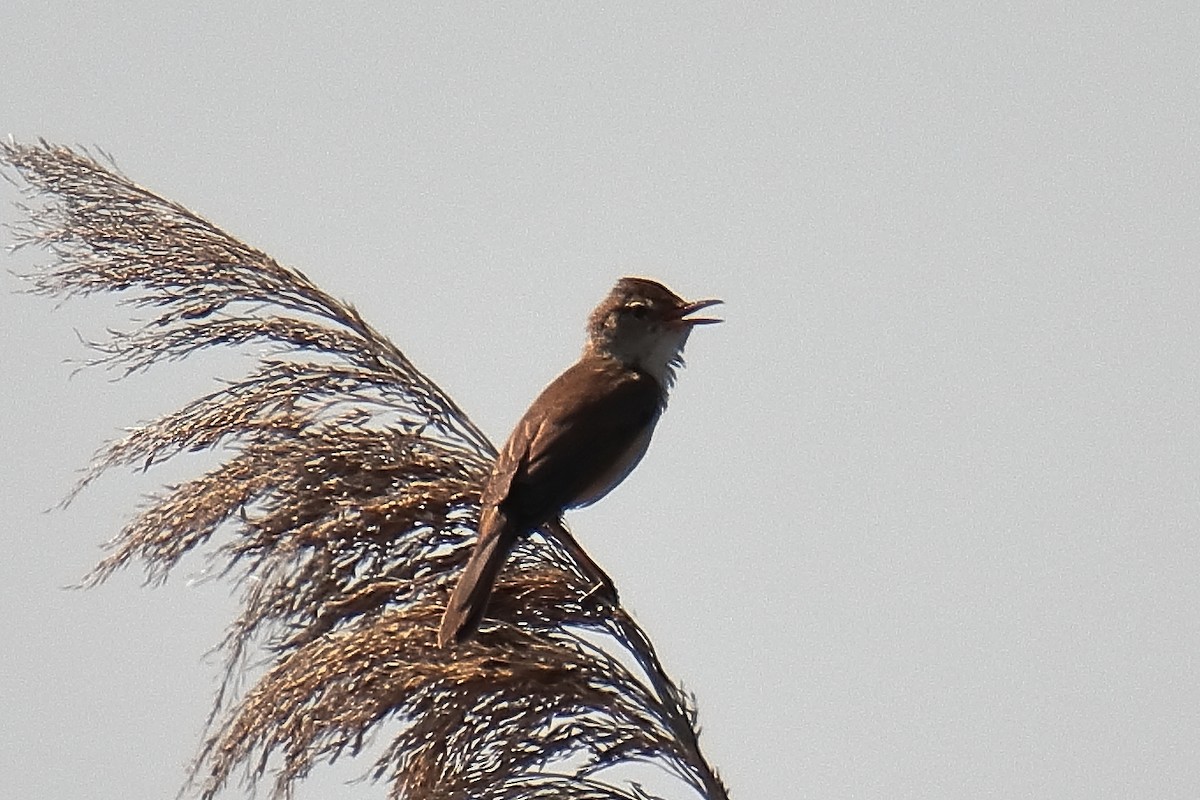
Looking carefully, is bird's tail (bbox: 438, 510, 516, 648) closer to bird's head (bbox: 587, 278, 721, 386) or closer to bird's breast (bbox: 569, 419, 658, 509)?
bird's breast (bbox: 569, 419, 658, 509)

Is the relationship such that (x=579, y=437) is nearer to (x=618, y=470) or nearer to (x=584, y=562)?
(x=618, y=470)

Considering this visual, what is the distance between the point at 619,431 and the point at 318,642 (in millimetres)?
2097

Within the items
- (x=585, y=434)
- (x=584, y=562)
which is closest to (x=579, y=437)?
(x=585, y=434)

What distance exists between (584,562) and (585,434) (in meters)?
1.04

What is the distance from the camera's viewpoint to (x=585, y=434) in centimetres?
548

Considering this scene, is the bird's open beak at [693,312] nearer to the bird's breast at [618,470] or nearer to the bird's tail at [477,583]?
the bird's breast at [618,470]

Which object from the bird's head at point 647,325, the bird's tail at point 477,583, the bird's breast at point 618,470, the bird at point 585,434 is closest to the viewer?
the bird's tail at point 477,583

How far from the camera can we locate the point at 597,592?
390 centimetres

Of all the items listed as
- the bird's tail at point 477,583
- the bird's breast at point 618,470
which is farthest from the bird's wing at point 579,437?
the bird's tail at point 477,583

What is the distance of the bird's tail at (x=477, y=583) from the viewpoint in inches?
148

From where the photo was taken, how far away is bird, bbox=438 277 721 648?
4016 mm

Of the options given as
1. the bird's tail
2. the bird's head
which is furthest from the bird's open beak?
the bird's tail

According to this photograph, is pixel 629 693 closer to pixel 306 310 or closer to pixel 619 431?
pixel 306 310

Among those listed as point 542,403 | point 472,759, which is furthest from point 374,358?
point 542,403
